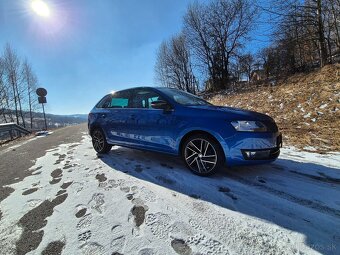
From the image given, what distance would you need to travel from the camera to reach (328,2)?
10734mm

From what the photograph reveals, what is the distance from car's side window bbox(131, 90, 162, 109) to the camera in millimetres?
4139

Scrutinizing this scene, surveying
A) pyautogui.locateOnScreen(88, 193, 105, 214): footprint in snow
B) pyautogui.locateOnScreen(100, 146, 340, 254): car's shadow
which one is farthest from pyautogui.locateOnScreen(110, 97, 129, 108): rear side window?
pyautogui.locateOnScreen(88, 193, 105, 214): footprint in snow

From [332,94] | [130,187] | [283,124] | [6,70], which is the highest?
[6,70]

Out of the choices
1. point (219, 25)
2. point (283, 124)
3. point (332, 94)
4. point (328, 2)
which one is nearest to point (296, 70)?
point (328, 2)

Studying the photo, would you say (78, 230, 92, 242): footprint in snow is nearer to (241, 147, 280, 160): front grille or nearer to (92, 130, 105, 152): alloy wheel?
(241, 147, 280, 160): front grille

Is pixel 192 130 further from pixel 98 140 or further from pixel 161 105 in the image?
pixel 98 140

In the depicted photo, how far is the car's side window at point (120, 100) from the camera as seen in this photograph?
184 inches

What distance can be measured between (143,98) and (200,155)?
178 centimetres

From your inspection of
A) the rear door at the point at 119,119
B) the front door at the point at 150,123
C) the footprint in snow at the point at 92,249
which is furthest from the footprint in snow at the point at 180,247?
the rear door at the point at 119,119

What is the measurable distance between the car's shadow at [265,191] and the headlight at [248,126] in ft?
2.58

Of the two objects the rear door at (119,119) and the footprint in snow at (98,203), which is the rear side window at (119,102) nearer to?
the rear door at (119,119)

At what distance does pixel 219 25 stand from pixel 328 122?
18900 millimetres

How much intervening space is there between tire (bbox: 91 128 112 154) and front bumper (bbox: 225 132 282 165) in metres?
3.25

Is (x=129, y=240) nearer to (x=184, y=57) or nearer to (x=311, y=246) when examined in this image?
(x=311, y=246)
